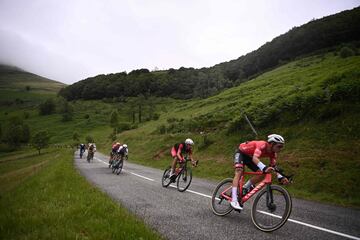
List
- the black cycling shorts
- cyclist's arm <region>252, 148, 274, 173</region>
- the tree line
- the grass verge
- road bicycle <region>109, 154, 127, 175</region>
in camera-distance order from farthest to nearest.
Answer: the tree line, road bicycle <region>109, 154, 127, 175</region>, the black cycling shorts, cyclist's arm <region>252, 148, 274, 173</region>, the grass verge

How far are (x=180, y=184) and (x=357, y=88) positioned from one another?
46.5 ft

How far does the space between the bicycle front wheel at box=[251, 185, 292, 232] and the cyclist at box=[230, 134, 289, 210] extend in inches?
17.3

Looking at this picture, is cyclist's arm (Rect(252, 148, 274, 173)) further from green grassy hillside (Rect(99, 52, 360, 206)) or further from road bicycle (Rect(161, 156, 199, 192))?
green grassy hillside (Rect(99, 52, 360, 206))

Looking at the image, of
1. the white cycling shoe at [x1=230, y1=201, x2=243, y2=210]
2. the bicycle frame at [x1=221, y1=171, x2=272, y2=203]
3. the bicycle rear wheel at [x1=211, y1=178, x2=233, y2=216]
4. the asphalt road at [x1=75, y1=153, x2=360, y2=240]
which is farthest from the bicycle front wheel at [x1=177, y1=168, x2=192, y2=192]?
the white cycling shoe at [x1=230, y1=201, x2=243, y2=210]

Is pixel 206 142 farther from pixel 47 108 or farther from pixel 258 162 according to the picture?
pixel 47 108

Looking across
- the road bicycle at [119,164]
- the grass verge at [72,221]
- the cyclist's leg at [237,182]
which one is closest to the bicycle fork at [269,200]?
the cyclist's leg at [237,182]

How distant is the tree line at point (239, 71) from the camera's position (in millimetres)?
84562

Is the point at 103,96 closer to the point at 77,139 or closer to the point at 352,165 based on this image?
the point at 77,139

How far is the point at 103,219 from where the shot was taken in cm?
636

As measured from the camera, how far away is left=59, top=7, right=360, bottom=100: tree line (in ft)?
Answer: 277

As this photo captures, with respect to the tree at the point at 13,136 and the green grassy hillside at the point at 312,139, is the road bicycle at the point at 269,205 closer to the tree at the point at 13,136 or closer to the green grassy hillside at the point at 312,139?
the green grassy hillside at the point at 312,139

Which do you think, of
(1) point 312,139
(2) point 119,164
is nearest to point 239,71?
(1) point 312,139

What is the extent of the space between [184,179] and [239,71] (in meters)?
110

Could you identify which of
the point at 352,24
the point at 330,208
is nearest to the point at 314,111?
the point at 330,208
